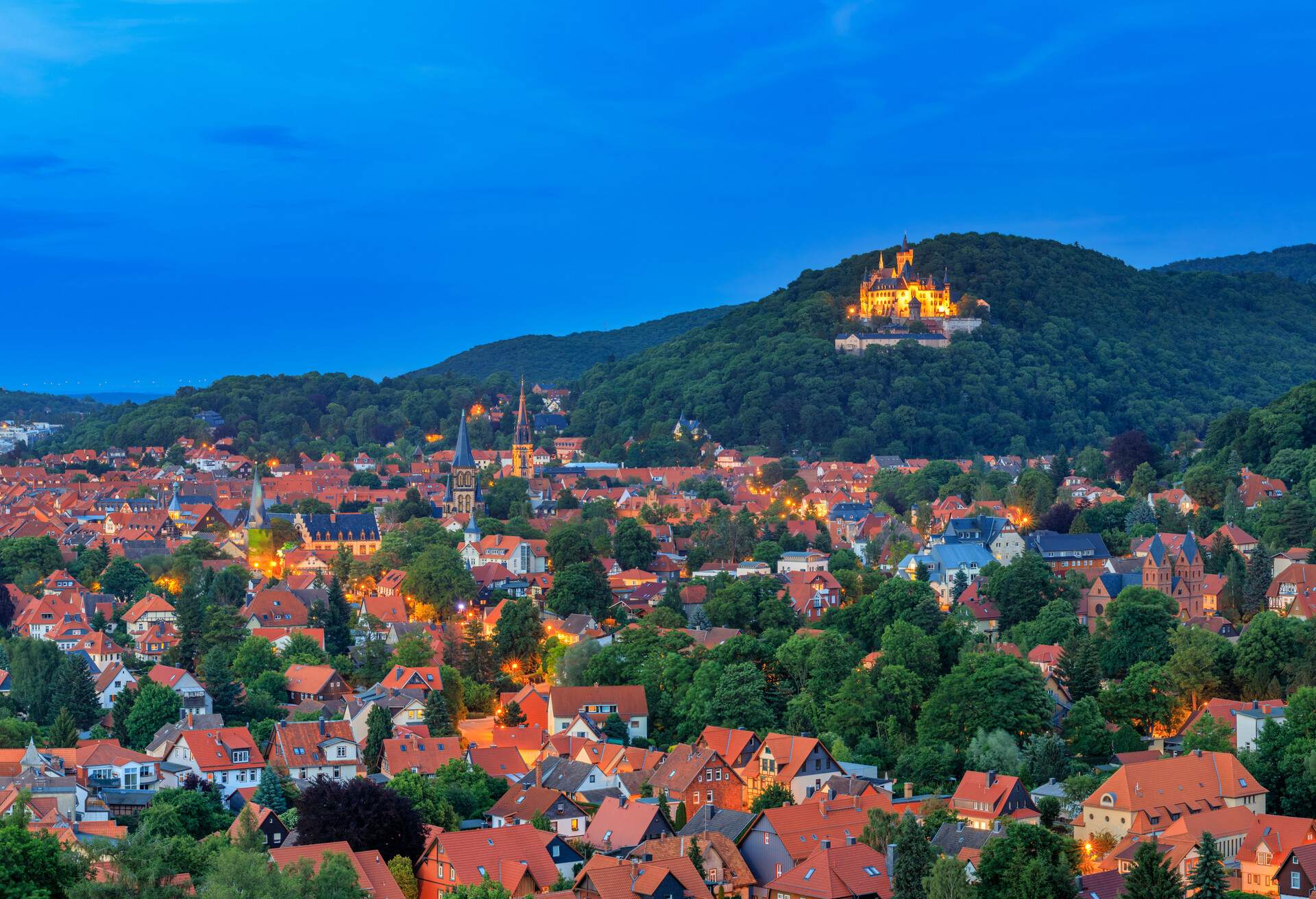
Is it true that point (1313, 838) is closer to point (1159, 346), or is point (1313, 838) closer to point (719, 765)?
point (719, 765)

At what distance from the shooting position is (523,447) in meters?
93.5

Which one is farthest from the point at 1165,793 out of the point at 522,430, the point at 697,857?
the point at 522,430

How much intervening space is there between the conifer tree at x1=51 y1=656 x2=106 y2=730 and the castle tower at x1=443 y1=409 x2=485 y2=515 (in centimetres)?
2773

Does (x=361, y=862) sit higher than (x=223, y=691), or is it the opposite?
(x=223, y=691)

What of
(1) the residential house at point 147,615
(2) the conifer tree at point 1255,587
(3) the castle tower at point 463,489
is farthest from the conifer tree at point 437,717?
(3) the castle tower at point 463,489

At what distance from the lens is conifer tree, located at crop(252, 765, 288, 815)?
34.9m

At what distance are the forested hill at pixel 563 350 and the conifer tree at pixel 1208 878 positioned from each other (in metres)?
131

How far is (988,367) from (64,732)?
225 ft

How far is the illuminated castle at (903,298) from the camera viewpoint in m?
108

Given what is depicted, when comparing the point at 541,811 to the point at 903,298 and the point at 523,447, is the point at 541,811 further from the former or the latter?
the point at 903,298

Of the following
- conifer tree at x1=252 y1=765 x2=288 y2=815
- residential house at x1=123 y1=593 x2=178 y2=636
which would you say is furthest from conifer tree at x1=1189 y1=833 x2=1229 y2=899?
residential house at x1=123 y1=593 x2=178 y2=636

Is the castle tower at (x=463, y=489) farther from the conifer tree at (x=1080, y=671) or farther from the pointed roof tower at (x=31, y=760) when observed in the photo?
the pointed roof tower at (x=31, y=760)

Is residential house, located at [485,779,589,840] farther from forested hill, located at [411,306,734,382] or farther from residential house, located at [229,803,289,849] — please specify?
forested hill, located at [411,306,734,382]

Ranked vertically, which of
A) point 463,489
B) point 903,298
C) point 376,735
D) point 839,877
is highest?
point 903,298
